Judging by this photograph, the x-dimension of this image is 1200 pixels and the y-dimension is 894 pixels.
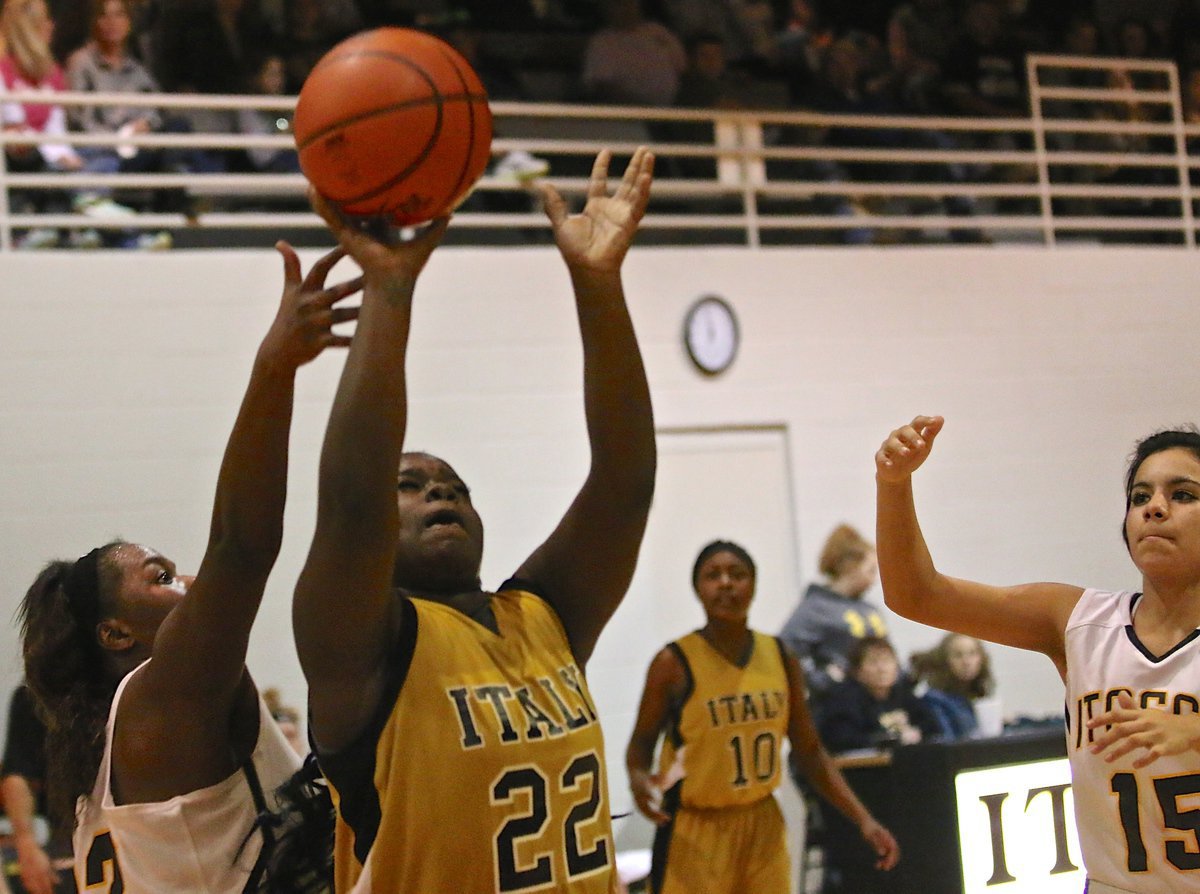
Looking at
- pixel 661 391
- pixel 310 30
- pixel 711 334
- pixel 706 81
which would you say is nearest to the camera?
pixel 661 391

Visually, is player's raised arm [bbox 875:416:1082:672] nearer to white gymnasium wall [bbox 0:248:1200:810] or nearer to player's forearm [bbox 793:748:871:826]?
player's forearm [bbox 793:748:871:826]

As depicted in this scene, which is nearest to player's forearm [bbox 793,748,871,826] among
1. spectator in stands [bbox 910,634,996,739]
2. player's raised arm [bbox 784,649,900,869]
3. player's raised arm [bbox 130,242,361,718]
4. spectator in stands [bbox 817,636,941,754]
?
player's raised arm [bbox 784,649,900,869]

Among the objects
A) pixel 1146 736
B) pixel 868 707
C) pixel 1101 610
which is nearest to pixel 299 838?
pixel 1146 736

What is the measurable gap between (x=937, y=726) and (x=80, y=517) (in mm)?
4171

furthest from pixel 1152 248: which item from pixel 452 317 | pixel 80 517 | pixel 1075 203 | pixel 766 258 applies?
pixel 80 517

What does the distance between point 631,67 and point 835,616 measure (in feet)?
12.3

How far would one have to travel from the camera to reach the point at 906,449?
2.72 meters

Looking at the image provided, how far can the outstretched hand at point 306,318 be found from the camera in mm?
1994

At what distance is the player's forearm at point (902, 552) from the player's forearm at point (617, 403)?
0.69 metres

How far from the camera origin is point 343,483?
1.84 meters

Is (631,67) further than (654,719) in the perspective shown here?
Yes

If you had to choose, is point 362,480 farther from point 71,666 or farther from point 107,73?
point 107,73

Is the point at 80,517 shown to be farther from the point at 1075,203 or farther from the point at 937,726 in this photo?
the point at 1075,203

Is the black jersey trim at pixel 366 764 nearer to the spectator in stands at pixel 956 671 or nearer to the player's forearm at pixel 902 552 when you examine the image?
the player's forearm at pixel 902 552
